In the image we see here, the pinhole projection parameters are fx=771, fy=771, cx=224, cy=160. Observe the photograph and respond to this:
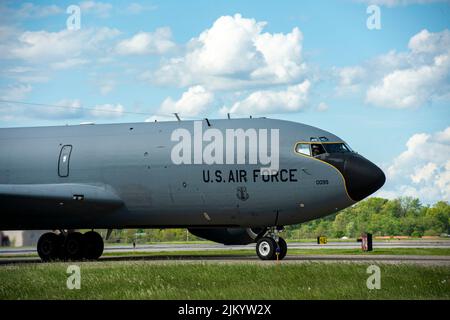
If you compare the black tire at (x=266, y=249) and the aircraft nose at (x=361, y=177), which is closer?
the aircraft nose at (x=361, y=177)

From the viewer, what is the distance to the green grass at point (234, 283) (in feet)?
54.7

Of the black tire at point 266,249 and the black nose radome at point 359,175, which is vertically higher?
the black nose radome at point 359,175

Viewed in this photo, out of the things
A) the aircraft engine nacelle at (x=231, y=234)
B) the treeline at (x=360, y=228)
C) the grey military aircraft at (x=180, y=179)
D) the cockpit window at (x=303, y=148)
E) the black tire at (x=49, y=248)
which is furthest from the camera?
Answer: the treeline at (x=360, y=228)

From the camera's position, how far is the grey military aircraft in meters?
26.7

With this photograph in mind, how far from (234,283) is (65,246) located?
1483 centimetres

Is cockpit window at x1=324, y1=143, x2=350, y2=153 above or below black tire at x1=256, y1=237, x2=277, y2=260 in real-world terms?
above

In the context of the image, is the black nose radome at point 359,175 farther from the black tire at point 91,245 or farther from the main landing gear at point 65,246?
the main landing gear at point 65,246

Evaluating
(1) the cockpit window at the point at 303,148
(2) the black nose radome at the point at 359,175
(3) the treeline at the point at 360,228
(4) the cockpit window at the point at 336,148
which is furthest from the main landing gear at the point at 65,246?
(3) the treeline at the point at 360,228

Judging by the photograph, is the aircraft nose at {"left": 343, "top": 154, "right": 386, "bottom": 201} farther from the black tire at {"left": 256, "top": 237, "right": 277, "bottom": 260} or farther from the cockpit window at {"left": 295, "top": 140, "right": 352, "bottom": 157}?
the black tire at {"left": 256, "top": 237, "right": 277, "bottom": 260}

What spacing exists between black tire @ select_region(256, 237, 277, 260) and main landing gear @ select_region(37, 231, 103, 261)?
838 cm

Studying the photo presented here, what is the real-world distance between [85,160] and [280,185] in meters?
8.14

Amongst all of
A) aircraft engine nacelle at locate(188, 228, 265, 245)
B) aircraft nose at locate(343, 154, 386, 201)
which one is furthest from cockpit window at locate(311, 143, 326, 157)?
aircraft engine nacelle at locate(188, 228, 265, 245)

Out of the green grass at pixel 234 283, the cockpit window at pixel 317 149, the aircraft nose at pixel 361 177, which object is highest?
the cockpit window at pixel 317 149

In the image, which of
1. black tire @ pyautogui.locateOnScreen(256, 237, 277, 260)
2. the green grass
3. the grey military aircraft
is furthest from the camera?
black tire @ pyautogui.locateOnScreen(256, 237, 277, 260)
